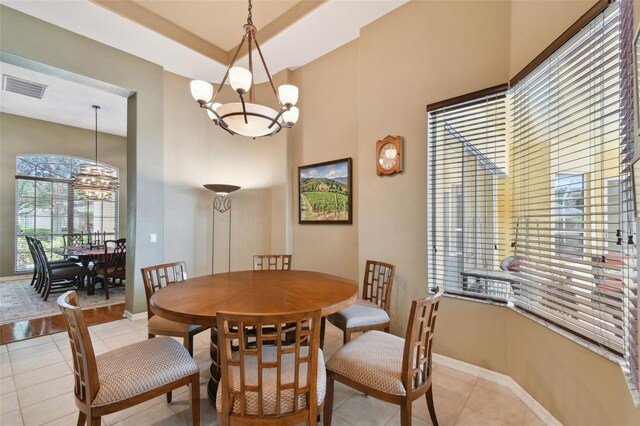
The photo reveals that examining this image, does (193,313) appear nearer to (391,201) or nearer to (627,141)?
(391,201)

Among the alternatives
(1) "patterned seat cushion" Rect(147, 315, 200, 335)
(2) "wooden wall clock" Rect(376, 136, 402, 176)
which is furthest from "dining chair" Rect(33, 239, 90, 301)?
(2) "wooden wall clock" Rect(376, 136, 402, 176)

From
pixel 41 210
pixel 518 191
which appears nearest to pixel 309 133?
pixel 518 191

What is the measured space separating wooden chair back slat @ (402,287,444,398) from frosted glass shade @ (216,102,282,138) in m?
1.71

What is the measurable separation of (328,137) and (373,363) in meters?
2.78

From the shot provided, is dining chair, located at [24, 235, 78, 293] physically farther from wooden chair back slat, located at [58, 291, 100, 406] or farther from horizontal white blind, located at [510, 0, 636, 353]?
horizontal white blind, located at [510, 0, 636, 353]

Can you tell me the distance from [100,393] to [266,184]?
10.4 ft

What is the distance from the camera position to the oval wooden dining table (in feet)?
5.01

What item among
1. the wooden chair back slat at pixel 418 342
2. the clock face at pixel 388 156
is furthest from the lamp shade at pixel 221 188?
the wooden chair back slat at pixel 418 342

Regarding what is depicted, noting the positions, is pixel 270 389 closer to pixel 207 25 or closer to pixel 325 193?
pixel 325 193

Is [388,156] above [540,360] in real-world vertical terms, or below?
above

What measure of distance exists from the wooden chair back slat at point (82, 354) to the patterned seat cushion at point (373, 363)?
1.20 m

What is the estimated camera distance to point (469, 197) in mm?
2359

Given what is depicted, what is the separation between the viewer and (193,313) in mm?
1482

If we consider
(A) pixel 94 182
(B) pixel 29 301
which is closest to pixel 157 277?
(B) pixel 29 301
